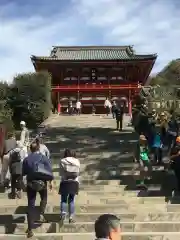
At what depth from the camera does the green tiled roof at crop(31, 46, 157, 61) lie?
46.8m

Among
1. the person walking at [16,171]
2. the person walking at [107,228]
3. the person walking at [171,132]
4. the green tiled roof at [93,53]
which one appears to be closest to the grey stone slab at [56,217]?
the person walking at [16,171]

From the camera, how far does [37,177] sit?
28.1 ft

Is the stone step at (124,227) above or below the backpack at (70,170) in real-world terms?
below

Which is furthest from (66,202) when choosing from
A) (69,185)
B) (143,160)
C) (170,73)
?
(170,73)

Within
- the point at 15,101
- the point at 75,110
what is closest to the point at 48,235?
the point at 15,101

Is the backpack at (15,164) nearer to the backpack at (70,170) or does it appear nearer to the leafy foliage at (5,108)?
the backpack at (70,170)

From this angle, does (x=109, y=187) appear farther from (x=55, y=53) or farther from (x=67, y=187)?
(x=55, y=53)

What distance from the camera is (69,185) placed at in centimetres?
885

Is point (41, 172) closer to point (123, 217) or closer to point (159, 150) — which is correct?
point (123, 217)

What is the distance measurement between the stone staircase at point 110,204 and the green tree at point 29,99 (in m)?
11.3

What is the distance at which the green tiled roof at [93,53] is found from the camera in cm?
4675

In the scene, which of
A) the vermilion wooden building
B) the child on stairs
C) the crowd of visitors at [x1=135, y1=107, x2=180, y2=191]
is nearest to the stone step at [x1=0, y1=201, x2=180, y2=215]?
the crowd of visitors at [x1=135, y1=107, x2=180, y2=191]

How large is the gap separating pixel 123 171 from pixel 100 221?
960cm

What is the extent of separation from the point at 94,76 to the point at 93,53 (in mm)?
6020
